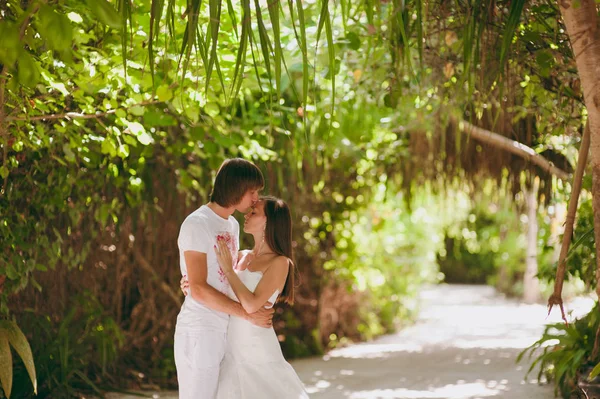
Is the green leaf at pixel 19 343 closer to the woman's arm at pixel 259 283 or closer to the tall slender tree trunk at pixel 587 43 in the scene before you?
the woman's arm at pixel 259 283

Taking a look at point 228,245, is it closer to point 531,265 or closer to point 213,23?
point 213,23

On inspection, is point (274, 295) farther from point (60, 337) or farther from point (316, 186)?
point (316, 186)

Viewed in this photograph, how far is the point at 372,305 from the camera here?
373 inches

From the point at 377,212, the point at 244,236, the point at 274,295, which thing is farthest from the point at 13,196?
the point at 377,212

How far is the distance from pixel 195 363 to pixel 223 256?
0.44 metres

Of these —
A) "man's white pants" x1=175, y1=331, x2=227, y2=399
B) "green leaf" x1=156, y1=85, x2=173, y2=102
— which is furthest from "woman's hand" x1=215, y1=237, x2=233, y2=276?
"green leaf" x1=156, y1=85, x2=173, y2=102

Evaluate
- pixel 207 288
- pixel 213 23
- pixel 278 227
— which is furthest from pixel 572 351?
pixel 213 23

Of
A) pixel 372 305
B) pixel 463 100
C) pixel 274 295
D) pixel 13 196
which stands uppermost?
pixel 463 100

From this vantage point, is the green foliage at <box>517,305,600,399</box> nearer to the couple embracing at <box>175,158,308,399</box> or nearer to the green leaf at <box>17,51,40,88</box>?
the couple embracing at <box>175,158,308,399</box>

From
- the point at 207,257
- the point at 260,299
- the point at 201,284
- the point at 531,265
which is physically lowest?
the point at 531,265

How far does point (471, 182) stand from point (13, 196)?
483cm

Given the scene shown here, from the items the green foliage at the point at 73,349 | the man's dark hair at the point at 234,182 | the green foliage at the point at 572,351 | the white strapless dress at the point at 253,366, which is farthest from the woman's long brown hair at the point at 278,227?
the green foliage at the point at 73,349

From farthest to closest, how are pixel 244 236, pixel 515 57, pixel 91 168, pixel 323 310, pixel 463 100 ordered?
pixel 323 310, pixel 244 236, pixel 463 100, pixel 91 168, pixel 515 57

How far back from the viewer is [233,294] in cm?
335
